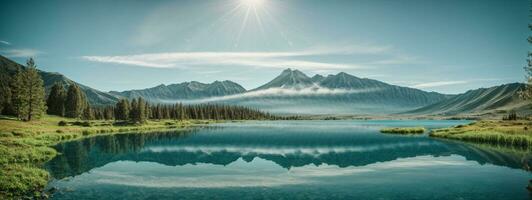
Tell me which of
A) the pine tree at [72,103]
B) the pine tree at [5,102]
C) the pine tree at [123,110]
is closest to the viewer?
the pine tree at [5,102]

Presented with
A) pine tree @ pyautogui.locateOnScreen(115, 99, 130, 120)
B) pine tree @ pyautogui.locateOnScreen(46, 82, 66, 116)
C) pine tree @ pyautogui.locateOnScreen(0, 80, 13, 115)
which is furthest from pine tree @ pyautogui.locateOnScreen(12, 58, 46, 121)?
pine tree @ pyautogui.locateOnScreen(115, 99, 130, 120)

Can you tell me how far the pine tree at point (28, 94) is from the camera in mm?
97938

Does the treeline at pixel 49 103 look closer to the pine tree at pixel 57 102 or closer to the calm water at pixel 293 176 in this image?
the pine tree at pixel 57 102

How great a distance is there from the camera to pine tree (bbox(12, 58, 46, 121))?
97938 millimetres

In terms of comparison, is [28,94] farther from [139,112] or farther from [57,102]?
[57,102]

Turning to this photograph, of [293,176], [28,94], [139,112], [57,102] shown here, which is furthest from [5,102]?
[293,176]

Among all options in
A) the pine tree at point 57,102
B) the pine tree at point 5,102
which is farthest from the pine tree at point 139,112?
the pine tree at point 5,102

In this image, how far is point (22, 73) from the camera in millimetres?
103562

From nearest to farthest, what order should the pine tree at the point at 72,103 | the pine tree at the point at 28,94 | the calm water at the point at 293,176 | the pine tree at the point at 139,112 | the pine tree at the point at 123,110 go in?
the calm water at the point at 293,176 < the pine tree at the point at 28,94 < the pine tree at the point at 139,112 < the pine tree at the point at 72,103 < the pine tree at the point at 123,110

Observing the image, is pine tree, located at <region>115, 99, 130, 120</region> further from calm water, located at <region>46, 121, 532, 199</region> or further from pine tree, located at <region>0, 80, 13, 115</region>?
calm water, located at <region>46, 121, 532, 199</region>

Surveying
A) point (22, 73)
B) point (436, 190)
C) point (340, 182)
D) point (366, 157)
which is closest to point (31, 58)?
point (22, 73)

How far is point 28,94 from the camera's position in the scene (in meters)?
99.6

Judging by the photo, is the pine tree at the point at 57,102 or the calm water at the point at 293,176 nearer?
the calm water at the point at 293,176

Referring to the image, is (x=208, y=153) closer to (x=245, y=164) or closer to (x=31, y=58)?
(x=245, y=164)
